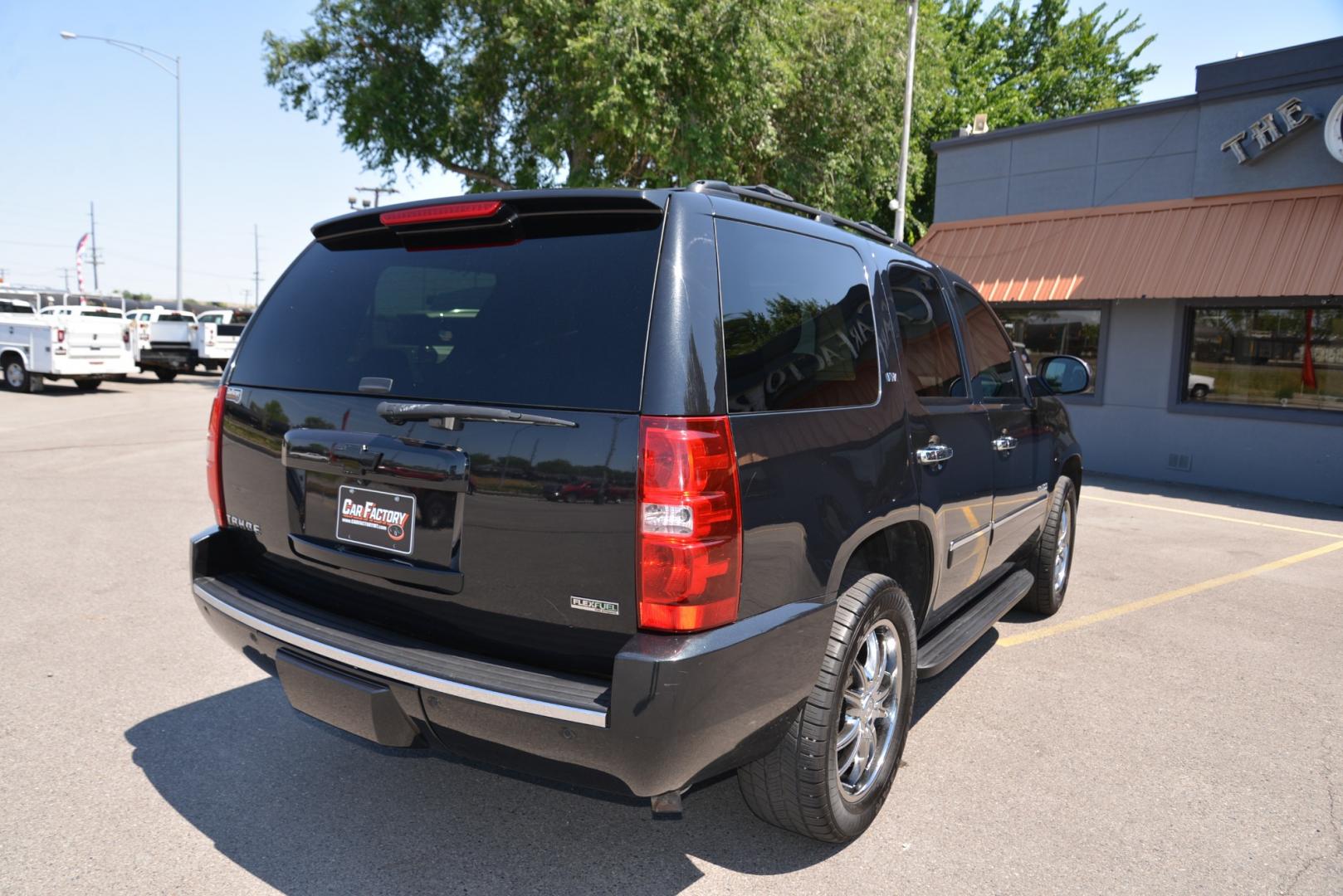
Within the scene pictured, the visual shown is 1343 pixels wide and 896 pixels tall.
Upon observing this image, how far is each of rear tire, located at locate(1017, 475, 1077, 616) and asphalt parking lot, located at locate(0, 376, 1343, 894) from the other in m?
0.17

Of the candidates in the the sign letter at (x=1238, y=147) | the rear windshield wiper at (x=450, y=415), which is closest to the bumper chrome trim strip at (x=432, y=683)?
the rear windshield wiper at (x=450, y=415)

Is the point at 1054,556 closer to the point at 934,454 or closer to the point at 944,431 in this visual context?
the point at 944,431

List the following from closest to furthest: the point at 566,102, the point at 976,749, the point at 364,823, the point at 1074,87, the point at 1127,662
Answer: the point at 364,823 < the point at 976,749 < the point at 1127,662 < the point at 566,102 < the point at 1074,87

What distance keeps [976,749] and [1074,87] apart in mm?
36025

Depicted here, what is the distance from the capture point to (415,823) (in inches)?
121

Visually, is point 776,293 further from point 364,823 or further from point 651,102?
point 651,102

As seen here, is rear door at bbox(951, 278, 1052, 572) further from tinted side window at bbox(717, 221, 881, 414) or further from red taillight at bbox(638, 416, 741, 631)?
red taillight at bbox(638, 416, 741, 631)

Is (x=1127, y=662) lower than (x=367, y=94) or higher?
lower

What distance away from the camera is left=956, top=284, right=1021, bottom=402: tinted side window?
14.2 ft

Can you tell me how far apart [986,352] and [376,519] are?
3118mm

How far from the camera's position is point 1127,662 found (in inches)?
197

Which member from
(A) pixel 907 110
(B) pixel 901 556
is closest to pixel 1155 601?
(B) pixel 901 556

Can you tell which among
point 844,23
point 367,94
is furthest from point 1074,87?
point 367,94

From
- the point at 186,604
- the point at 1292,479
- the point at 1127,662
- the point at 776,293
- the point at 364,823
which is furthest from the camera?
the point at 1292,479
